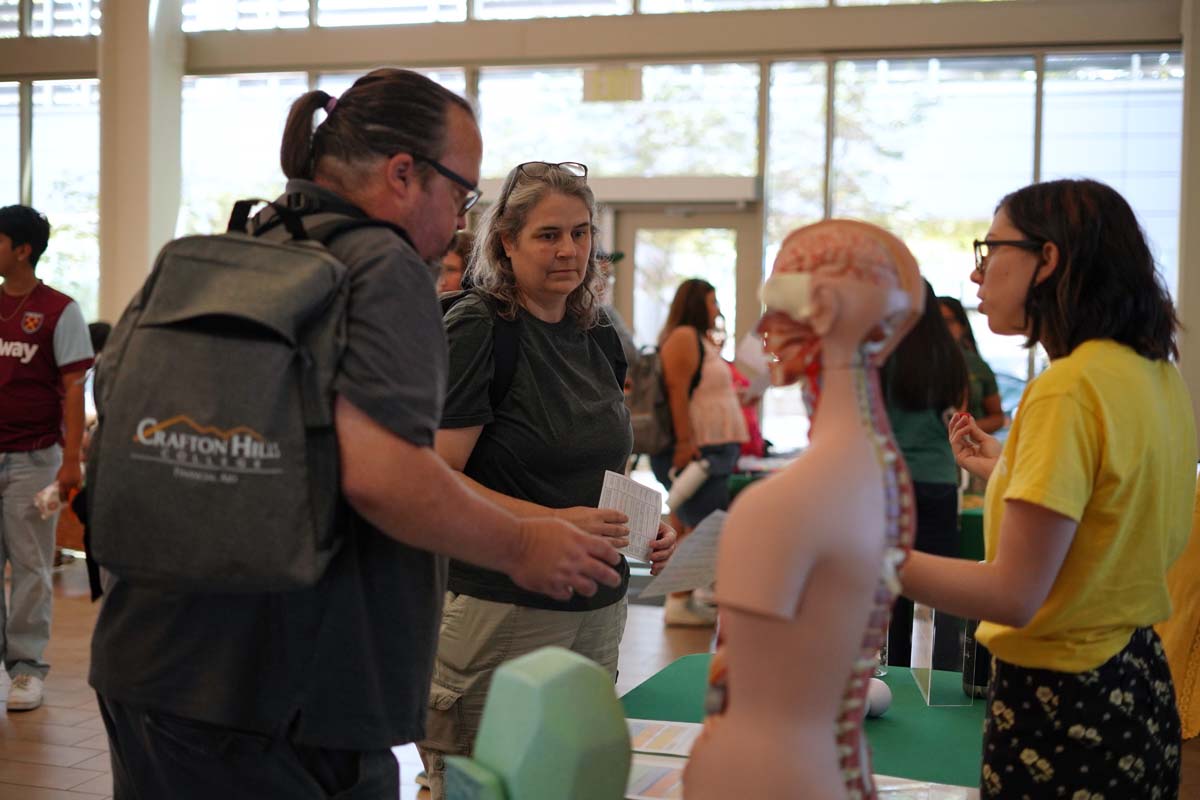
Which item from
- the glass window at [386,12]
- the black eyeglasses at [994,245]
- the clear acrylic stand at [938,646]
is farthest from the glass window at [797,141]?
the black eyeglasses at [994,245]

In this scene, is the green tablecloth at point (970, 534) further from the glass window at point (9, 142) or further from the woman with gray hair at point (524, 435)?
the glass window at point (9, 142)

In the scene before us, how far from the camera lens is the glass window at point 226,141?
32.7 feet

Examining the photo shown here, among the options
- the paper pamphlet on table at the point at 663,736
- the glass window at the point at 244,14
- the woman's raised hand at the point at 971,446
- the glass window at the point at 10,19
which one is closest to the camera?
the paper pamphlet on table at the point at 663,736

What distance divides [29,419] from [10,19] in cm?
787

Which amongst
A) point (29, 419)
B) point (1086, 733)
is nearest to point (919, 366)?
point (1086, 733)

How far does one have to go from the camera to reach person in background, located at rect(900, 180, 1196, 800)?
1361mm

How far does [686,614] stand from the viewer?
235 inches

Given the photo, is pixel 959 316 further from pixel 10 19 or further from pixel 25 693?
pixel 10 19

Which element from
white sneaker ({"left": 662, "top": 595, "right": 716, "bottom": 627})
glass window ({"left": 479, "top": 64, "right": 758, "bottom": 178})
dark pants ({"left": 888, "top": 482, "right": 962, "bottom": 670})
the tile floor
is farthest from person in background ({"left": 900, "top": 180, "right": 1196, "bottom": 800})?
glass window ({"left": 479, "top": 64, "right": 758, "bottom": 178})

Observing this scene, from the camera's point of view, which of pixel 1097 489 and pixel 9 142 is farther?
pixel 9 142

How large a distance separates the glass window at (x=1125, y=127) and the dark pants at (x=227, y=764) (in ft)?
25.3

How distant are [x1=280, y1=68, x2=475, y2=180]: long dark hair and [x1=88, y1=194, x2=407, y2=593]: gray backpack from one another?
21cm

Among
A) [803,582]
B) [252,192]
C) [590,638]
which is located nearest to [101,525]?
[803,582]

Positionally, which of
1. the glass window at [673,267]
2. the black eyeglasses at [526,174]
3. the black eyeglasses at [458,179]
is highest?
the glass window at [673,267]
